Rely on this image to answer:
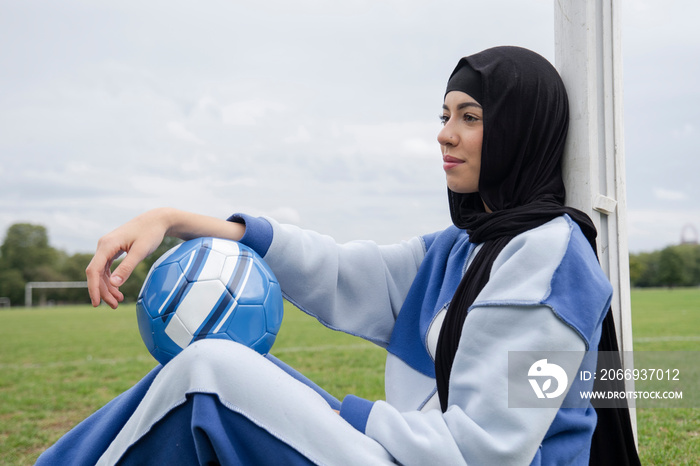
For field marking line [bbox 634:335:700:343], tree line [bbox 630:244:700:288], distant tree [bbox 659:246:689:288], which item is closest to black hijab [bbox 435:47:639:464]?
field marking line [bbox 634:335:700:343]

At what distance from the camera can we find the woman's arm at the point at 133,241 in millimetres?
2088

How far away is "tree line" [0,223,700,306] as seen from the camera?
71.5m

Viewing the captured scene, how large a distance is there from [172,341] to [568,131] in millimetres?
1759

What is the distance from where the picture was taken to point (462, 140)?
7.78 feet

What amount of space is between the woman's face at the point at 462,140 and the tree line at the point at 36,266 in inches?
2691

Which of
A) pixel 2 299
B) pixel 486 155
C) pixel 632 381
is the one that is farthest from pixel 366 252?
pixel 2 299

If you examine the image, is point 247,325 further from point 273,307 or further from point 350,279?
point 350,279

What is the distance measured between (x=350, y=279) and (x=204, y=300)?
80 cm

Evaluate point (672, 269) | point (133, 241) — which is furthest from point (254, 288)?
point (672, 269)

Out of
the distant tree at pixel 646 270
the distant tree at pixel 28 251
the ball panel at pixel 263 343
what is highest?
the ball panel at pixel 263 343

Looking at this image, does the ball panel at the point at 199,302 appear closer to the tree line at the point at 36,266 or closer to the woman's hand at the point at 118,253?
the woman's hand at the point at 118,253

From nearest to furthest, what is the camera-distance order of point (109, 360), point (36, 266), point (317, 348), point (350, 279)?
point (350, 279)
point (109, 360)
point (317, 348)
point (36, 266)

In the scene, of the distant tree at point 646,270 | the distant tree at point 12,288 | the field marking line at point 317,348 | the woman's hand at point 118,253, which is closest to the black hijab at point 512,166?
the woman's hand at point 118,253

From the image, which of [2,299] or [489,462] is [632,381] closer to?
[489,462]
